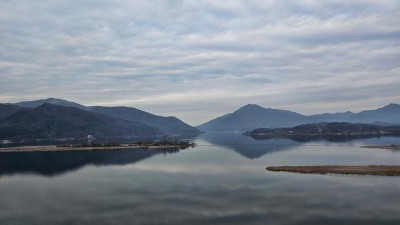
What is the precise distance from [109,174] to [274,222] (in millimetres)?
68647

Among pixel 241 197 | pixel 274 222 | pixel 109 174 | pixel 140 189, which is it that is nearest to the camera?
pixel 274 222

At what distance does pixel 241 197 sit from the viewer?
66250 mm

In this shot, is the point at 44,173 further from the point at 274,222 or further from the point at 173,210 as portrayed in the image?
the point at 274,222

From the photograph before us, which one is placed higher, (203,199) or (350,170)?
(350,170)

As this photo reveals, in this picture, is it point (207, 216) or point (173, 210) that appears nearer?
point (207, 216)

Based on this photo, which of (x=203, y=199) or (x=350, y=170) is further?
(x=350, y=170)

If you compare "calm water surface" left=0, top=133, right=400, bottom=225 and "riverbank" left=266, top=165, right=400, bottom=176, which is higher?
"riverbank" left=266, top=165, right=400, bottom=176

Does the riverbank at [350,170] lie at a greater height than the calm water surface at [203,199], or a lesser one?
greater

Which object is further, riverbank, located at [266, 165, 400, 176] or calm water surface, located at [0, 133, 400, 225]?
riverbank, located at [266, 165, 400, 176]

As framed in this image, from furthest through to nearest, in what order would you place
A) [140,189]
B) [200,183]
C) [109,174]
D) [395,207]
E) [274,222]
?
[109,174], [200,183], [140,189], [395,207], [274,222]

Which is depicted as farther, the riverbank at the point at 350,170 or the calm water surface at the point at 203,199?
the riverbank at the point at 350,170

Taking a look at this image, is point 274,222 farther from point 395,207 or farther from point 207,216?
point 395,207

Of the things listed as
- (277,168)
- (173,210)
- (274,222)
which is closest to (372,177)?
(277,168)

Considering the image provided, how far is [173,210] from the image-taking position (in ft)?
188
